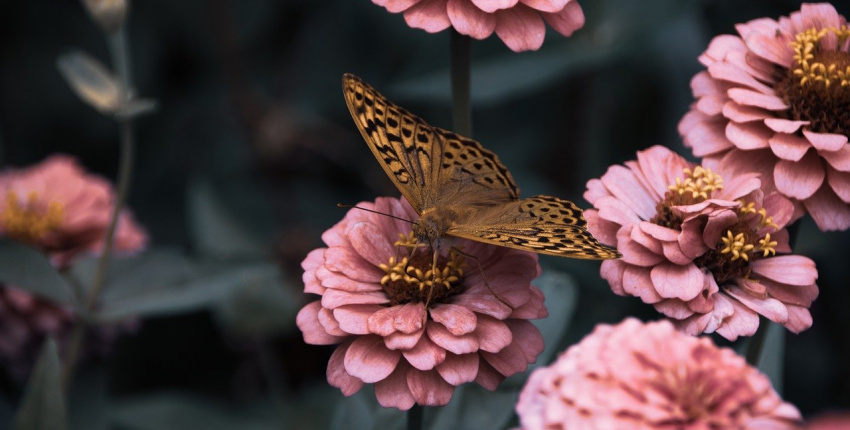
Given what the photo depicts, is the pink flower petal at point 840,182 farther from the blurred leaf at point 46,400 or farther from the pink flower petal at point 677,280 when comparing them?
the blurred leaf at point 46,400

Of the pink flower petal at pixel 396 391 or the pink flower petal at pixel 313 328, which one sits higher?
the pink flower petal at pixel 313 328

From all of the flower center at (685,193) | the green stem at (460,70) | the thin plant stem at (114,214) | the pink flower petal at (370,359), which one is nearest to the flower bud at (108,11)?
the thin plant stem at (114,214)

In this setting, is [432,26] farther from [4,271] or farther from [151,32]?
[151,32]

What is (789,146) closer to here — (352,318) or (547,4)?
(547,4)

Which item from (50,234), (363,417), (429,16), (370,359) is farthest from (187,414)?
(429,16)

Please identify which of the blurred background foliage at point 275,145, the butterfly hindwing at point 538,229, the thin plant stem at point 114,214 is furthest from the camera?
the blurred background foliage at point 275,145

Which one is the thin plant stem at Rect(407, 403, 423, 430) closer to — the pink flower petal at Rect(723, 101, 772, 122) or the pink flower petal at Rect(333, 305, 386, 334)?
the pink flower petal at Rect(333, 305, 386, 334)
